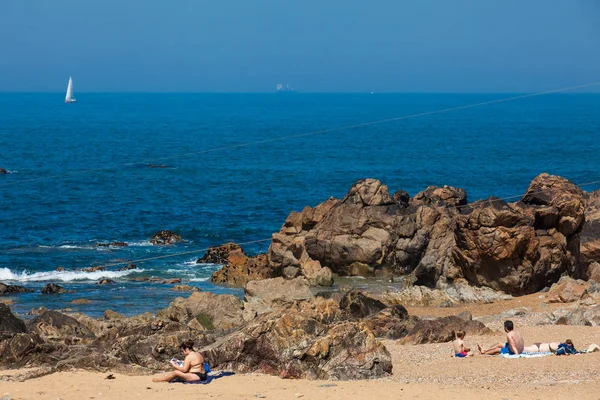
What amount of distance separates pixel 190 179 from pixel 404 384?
66.3 metres

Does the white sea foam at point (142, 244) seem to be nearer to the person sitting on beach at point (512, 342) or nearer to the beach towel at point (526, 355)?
the person sitting on beach at point (512, 342)

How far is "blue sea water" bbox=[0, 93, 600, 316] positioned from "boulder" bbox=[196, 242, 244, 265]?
68cm

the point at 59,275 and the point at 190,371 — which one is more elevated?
the point at 190,371

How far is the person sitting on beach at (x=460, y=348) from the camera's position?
67.3ft

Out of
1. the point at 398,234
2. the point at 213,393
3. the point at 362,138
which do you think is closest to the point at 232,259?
the point at 398,234

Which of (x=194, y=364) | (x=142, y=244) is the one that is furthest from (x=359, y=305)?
(x=142, y=244)

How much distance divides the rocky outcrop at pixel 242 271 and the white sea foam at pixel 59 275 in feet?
13.8

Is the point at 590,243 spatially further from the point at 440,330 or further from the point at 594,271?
the point at 440,330

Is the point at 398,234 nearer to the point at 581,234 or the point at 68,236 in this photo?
the point at 581,234

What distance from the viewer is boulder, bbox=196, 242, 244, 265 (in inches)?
1789

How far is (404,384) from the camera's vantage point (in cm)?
1766

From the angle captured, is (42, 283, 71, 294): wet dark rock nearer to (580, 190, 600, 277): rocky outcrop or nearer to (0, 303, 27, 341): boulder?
(0, 303, 27, 341): boulder

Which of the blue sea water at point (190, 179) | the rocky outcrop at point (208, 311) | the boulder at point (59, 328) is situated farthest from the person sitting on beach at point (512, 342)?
the blue sea water at point (190, 179)

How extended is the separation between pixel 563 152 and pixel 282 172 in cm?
3417
